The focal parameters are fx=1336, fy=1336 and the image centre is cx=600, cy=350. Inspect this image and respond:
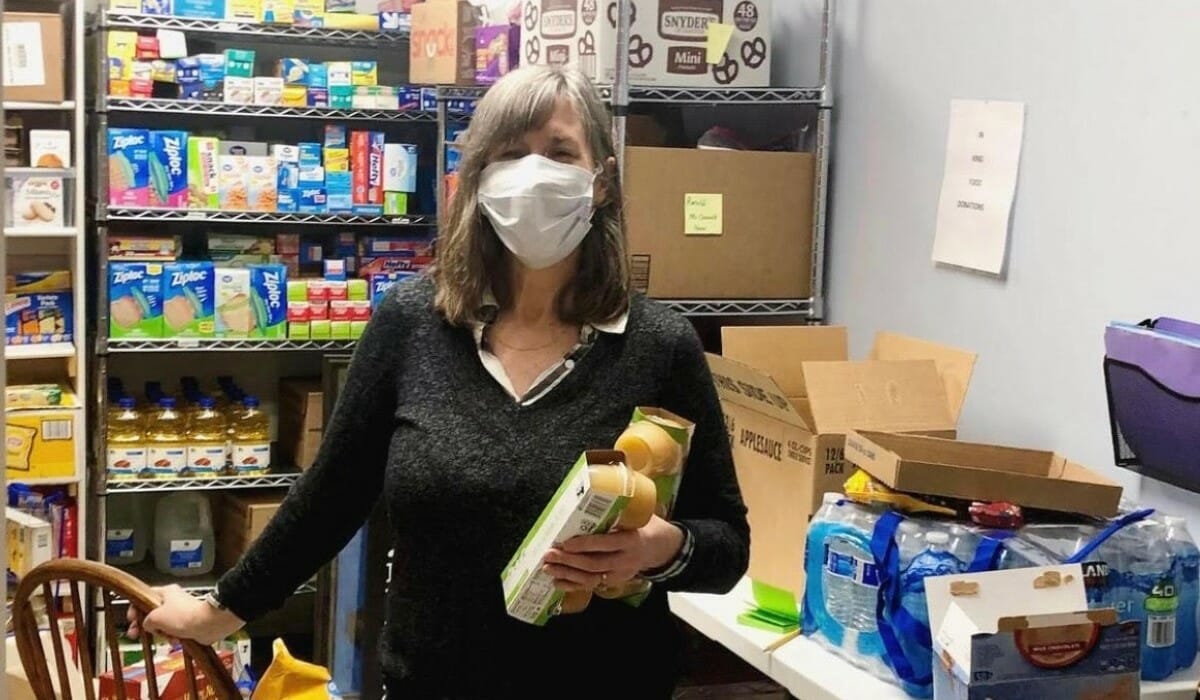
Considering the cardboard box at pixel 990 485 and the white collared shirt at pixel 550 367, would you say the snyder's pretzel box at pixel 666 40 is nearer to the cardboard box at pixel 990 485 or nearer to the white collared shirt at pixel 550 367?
the cardboard box at pixel 990 485

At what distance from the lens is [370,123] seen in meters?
4.23

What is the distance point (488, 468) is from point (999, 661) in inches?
26.7

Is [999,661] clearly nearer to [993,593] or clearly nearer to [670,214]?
[993,593]

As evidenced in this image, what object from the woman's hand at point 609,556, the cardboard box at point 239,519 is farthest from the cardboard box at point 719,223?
the woman's hand at point 609,556

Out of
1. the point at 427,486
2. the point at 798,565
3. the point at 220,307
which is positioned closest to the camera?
the point at 427,486

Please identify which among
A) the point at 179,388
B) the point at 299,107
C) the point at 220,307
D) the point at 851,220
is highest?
the point at 299,107

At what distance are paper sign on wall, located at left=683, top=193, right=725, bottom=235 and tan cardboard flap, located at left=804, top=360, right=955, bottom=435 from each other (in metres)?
0.74

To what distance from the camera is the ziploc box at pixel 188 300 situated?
12.5 ft

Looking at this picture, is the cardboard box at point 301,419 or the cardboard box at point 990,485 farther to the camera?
the cardboard box at point 301,419

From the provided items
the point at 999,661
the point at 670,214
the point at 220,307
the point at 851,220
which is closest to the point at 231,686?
the point at 999,661

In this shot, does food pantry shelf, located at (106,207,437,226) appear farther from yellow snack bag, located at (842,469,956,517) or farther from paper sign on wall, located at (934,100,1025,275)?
yellow snack bag, located at (842,469,956,517)

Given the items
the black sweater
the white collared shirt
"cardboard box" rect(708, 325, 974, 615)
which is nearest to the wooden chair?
the black sweater

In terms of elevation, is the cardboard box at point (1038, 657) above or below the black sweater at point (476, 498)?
below

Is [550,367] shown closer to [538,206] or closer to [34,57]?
[538,206]
